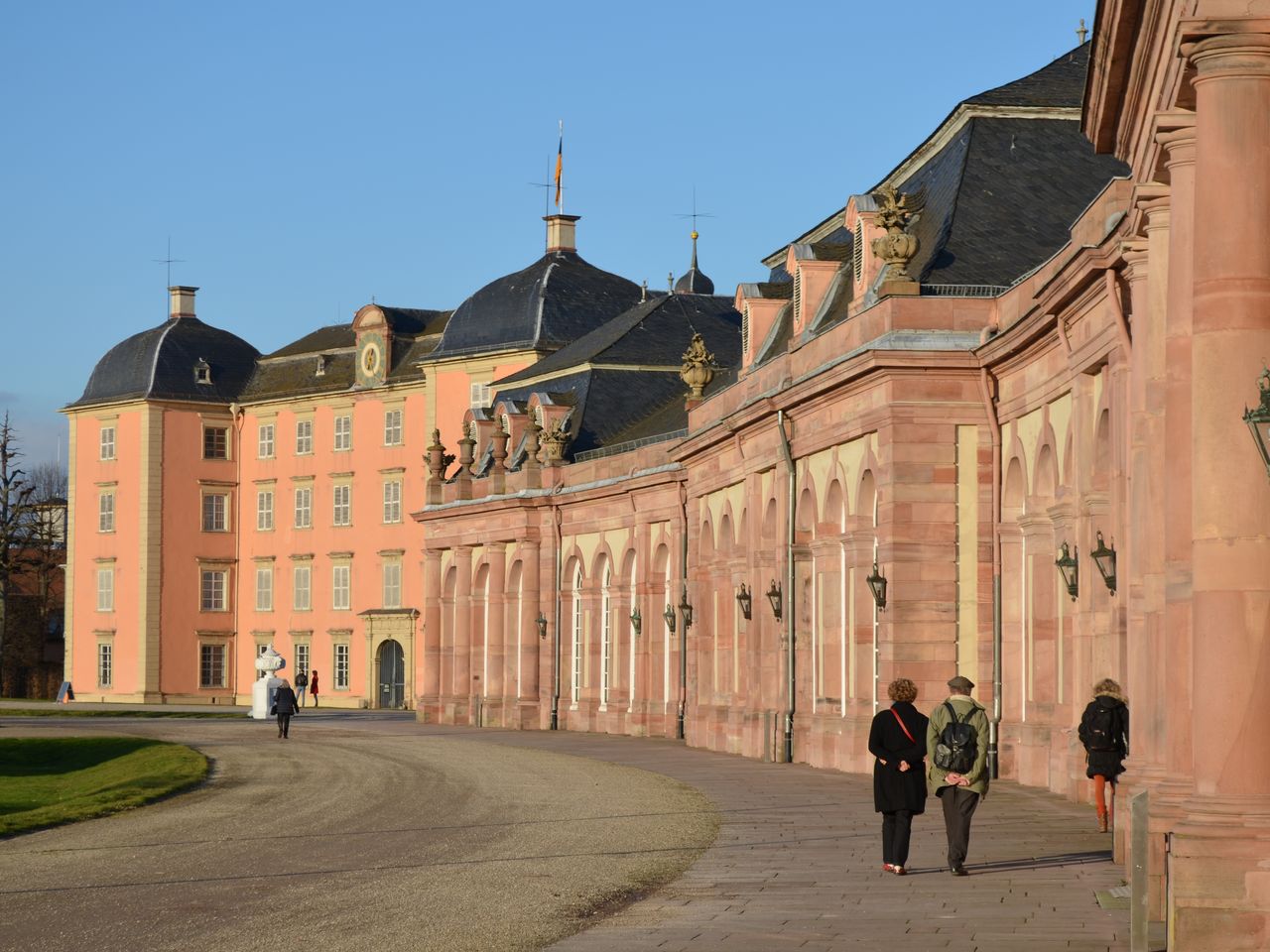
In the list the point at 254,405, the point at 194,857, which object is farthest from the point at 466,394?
the point at 194,857

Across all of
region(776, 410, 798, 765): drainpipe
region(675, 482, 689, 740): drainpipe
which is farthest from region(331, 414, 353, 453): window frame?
region(776, 410, 798, 765): drainpipe

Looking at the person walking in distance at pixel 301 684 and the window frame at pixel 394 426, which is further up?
the window frame at pixel 394 426

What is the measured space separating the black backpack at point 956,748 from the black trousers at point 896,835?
21.7 inches

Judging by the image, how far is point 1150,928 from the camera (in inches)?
544

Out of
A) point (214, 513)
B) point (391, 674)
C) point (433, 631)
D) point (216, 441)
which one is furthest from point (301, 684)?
point (433, 631)

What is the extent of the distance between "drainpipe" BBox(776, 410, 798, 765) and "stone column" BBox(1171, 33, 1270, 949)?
24355 mm

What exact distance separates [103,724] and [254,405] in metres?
34.1

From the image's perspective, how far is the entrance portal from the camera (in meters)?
81.9

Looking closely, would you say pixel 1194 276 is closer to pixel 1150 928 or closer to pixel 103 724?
pixel 1150 928

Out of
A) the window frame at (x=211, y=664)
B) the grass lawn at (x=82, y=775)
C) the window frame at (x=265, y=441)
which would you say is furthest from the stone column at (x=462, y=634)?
the window frame at (x=211, y=664)

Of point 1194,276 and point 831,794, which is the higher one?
point 1194,276

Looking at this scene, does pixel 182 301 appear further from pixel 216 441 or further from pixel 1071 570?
pixel 1071 570

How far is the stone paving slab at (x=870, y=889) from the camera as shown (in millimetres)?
14477

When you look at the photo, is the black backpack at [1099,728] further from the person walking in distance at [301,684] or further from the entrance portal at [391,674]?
the person walking in distance at [301,684]
